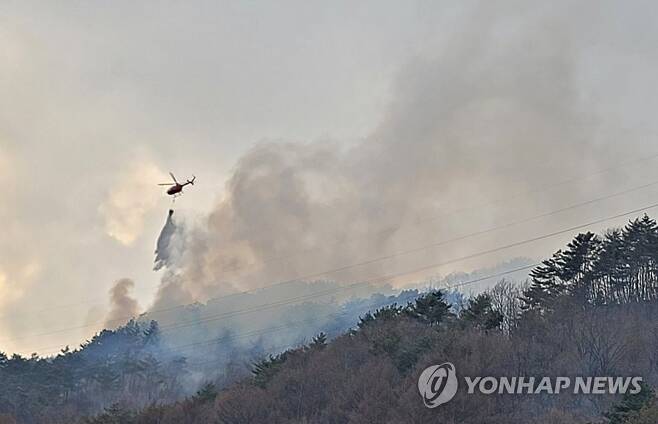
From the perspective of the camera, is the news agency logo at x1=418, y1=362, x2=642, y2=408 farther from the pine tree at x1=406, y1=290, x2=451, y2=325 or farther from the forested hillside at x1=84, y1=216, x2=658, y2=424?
the pine tree at x1=406, y1=290, x2=451, y2=325

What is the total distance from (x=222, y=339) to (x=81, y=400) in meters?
39.7

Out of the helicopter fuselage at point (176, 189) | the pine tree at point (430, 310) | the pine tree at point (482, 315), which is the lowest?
the pine tree at point (482, 315)

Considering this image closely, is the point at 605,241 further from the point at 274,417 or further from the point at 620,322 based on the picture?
the point at 274,417

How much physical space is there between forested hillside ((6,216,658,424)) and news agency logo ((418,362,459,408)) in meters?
0.59

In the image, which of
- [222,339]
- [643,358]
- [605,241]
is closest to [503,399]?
[643,358]

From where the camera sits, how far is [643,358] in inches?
2256

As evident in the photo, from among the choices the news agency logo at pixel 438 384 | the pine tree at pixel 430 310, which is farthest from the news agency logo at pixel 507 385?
the pine tree at pixel 430 310

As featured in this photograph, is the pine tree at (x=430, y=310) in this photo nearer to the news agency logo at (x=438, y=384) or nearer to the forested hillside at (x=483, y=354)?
the forested hillside at (x=483, y=354)

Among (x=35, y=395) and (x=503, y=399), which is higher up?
(x=35, y=395)

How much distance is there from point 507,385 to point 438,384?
16.0ft

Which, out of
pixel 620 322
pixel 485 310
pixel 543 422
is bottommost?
pixel 543 422

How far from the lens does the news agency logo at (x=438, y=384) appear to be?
2095 inches

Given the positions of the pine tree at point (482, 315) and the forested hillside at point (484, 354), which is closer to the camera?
the forested hillside at point (484, 354)

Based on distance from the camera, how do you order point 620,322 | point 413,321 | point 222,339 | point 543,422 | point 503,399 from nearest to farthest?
point 543,422 → point 503,399 → point 620,322 → point 413,321 → point 222,339
